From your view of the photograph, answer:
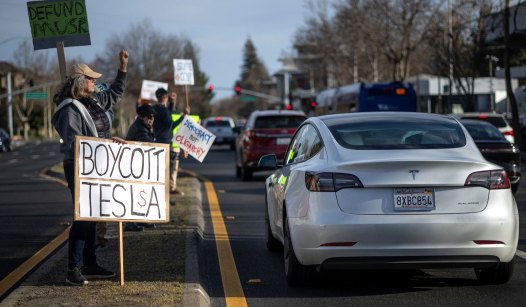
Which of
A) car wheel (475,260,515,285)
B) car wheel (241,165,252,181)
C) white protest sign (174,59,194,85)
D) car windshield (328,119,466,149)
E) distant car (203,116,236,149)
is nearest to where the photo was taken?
car wheel (475,260,515,285)

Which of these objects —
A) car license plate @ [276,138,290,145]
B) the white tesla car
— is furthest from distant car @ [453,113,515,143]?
the white tesla car

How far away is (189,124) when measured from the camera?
56.6 ft

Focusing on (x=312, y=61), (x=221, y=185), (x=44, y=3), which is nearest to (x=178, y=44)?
(x=312, y=61)

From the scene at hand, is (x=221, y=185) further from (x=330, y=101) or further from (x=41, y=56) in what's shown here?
(x=41, y=56)

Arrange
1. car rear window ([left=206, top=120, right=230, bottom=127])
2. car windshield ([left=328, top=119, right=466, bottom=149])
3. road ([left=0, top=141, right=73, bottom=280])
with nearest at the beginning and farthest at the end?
car windshield ([left=328, top=119, right=466, bottom=149]) < road ([left=0, top=141, right=73, bottom=280]) < car rear window ([left=206, top=120, right=230, bottom=127])

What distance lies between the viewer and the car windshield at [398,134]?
8117 mm

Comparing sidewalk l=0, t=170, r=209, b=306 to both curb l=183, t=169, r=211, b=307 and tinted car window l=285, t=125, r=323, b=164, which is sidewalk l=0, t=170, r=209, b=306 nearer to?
curb l=183, t=169, r=211, b=307

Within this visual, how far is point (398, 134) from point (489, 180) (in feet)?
3.32

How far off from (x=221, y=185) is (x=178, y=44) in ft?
275

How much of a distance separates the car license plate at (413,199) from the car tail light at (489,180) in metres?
0.31

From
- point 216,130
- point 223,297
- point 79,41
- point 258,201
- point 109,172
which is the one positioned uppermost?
point 79,41

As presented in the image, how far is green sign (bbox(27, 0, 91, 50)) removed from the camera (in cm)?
988

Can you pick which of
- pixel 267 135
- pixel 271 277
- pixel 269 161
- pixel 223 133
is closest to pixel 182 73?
pixel 267 135

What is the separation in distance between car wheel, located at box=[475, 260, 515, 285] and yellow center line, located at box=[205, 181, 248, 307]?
2005 mm
